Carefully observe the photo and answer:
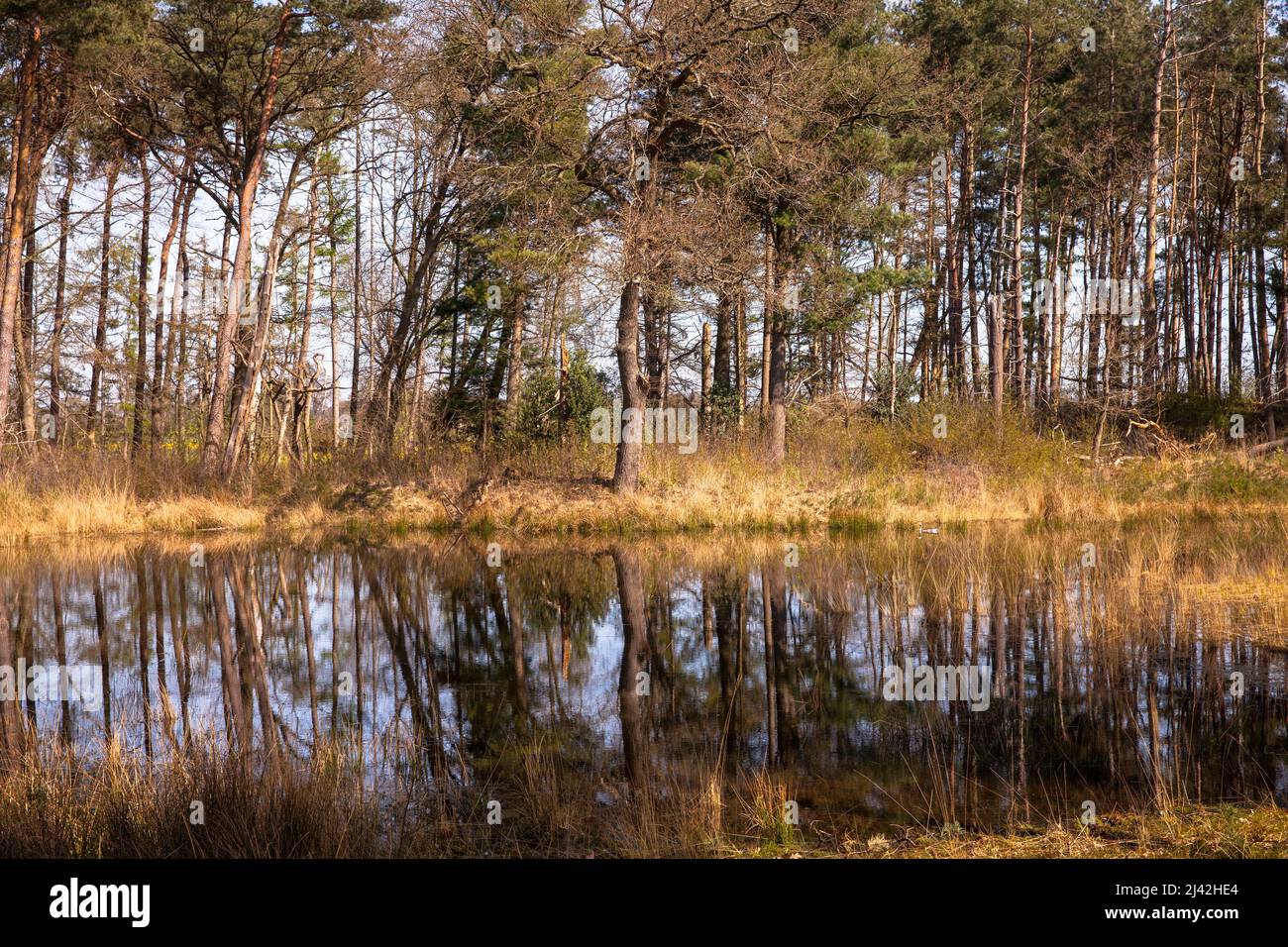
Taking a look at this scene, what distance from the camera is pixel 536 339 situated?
32.8 metres

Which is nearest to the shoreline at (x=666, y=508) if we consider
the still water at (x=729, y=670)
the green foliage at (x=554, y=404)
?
the green foliage at (x=554, y=404)

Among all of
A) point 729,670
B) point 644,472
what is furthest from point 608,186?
point 729,670

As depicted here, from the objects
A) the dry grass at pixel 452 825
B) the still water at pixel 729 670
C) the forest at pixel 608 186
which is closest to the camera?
the dry grass at pixel 452 825

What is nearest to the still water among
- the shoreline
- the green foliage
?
the shoreline

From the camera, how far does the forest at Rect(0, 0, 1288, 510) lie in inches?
724

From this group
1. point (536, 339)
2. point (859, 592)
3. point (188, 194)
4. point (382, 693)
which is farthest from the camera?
point (536, 339)

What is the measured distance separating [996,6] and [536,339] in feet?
56.7

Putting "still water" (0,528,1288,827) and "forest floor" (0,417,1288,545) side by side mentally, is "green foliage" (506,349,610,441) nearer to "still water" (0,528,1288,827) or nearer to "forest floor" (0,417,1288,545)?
"forest floor" (0,417,1288,545)

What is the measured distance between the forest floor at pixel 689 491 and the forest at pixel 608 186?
111 centimetres

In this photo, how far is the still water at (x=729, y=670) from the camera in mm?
5598

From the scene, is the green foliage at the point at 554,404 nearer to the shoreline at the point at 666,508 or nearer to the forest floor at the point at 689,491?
the forest floor at the point at 689,491

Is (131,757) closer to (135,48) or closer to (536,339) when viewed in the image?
(135,48)

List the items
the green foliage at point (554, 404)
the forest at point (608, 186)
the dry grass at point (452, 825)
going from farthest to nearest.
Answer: the green foliage at point (554, 404) → the forest at point (608, 186) → the dry grass at point (452, 825)
